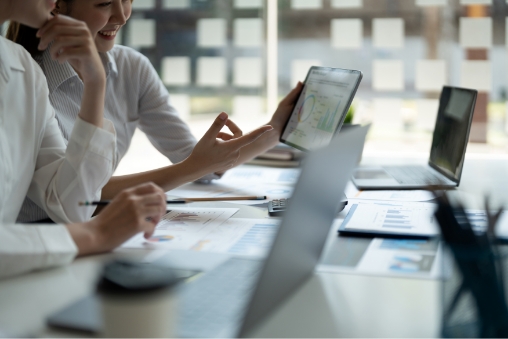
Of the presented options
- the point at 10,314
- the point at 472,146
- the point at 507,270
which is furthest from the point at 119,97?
the point at 472,146

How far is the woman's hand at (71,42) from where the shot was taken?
1250mm

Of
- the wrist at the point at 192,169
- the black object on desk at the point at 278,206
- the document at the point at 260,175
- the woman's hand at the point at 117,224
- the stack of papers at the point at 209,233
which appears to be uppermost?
the woman's hand at the point at 117,224

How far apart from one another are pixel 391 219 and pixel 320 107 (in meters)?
0.50

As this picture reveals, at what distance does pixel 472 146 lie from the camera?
3.24 metres

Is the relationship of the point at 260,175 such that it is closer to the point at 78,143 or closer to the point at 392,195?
the point at 392,195

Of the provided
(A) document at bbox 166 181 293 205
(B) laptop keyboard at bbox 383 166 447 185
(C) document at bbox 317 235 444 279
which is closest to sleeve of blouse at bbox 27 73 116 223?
(A) document at bbox 166 181 293 205

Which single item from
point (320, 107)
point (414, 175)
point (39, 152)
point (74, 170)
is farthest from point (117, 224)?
point (414, 175)

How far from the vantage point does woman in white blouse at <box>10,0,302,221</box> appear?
5.34ft

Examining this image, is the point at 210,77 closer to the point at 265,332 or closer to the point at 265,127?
the point at 265,127

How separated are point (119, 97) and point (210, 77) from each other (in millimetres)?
1949

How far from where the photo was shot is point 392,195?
160 cm

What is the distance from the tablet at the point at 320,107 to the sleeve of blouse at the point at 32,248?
0.78 meters

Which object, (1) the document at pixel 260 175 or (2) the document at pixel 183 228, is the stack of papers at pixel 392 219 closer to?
(2) the document at pixel 183 228

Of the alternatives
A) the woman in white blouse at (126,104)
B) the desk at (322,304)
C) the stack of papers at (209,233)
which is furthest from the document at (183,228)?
the woman in white blouse at (126,104)
